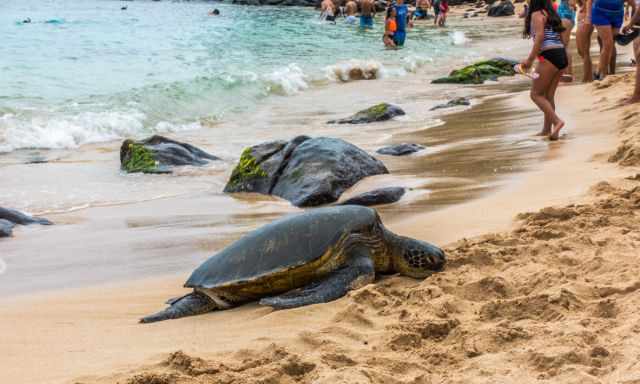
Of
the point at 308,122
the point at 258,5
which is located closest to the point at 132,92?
the point at 308,122

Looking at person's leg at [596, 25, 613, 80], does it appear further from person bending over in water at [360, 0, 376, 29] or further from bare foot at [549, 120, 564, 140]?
person bending over in water at [360, 0, 376, 29]

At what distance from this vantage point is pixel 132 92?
49.5 ft

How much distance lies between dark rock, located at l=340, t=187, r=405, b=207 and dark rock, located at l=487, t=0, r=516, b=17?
40194 millimetres

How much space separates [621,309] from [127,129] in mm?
10050

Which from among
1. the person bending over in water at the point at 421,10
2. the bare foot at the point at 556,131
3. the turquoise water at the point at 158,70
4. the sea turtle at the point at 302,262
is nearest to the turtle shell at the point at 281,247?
the sea turtle at the point at 302,262

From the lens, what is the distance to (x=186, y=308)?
3.90m

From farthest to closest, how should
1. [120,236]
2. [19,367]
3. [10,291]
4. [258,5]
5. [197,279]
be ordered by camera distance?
[258,5], [120,236], [10,291], [197,279], [19,367]

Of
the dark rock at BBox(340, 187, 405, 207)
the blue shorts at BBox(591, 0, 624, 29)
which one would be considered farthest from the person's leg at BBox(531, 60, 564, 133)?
the blue shorts at BBox(591, 0, 624, 29)

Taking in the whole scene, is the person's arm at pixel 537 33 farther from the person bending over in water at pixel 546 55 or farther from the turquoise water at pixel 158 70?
the turquoise water at pixel 158 70

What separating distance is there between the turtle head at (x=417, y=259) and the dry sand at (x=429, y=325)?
0.06m

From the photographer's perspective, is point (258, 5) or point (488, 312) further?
point (258, 5)

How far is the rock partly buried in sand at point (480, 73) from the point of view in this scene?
619 inches

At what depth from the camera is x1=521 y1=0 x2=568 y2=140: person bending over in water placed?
305 inches

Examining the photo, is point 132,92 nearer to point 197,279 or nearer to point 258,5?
point 197,279
